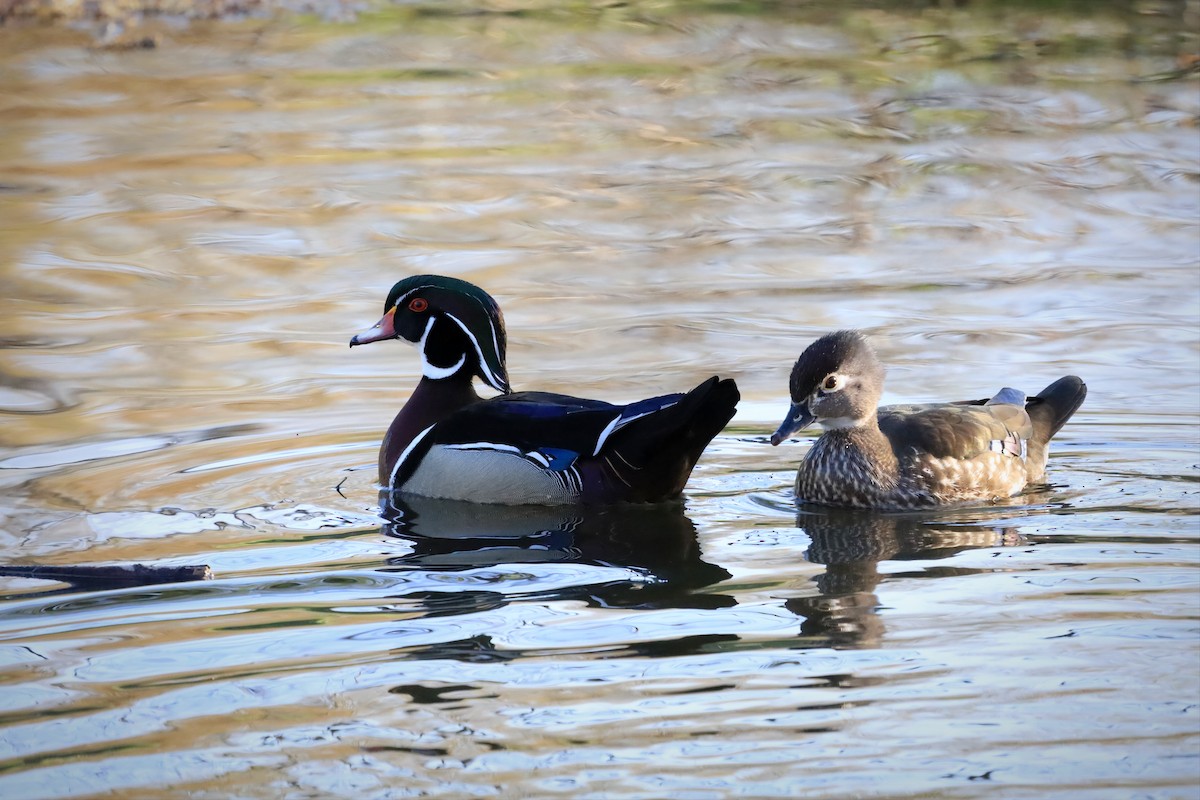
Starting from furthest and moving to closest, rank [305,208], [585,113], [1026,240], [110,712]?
[585,113] → [305,208] → [1026,240] → [110,712]

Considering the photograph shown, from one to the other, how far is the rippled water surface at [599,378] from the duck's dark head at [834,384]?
421 millimetres

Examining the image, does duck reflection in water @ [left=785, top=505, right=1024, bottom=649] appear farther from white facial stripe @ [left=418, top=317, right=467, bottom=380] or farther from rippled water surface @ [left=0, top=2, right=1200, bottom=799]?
white facial stripe @ [left=418, top=317, right=467, bottom=380]

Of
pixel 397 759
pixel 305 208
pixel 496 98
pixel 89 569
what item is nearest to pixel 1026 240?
pixel 305 208

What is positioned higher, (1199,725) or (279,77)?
Answer: (279,77)

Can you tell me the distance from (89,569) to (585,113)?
36.6ft

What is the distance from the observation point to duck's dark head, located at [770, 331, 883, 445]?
293 inches

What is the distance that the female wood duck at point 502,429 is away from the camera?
7453 mm

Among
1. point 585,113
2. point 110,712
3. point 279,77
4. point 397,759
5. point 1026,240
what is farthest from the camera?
point 279,77

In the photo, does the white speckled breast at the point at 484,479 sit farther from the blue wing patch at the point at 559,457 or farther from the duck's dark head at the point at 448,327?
the duck's dark head at the point at 448,327

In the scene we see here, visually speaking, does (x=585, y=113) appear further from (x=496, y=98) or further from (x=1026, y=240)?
(x=1026, y=240)

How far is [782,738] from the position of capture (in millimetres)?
4789

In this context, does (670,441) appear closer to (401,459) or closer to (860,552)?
(860,552)

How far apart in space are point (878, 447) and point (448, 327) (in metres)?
2.22

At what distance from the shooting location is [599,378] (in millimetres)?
9617
